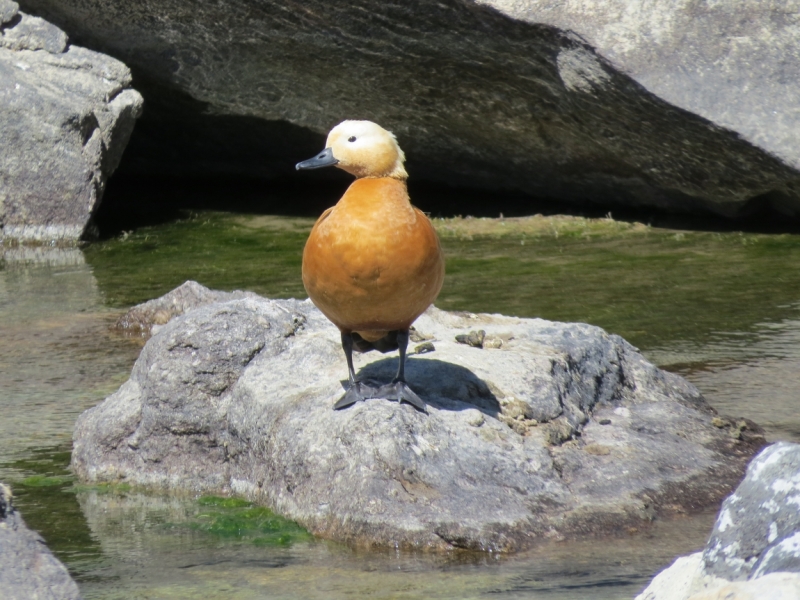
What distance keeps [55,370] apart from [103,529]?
1.94m

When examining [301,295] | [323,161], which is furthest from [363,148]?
[301,295]

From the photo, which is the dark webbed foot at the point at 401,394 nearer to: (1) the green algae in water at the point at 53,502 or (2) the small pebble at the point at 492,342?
(2) the small pebble at the point at 492,342

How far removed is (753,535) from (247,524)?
6.19ft

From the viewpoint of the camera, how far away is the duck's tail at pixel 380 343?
4.11 metres

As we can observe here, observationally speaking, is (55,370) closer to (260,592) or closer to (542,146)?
(260,592)

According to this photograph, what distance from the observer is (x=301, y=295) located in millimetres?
6871

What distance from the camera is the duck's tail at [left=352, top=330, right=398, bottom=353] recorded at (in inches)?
162

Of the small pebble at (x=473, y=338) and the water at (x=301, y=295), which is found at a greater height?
the small pebble at (x=473, y=338)

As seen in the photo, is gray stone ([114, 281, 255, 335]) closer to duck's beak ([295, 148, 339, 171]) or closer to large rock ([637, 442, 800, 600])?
duck's beak ([295, 148, 339, 171])

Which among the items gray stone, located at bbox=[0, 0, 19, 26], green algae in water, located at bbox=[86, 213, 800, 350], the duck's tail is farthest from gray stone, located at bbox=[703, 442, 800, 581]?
gray stone, located at bbox=[0, 0, 19, 26]

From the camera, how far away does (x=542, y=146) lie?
8875 millimetres

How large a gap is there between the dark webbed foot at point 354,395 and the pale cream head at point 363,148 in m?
0.71

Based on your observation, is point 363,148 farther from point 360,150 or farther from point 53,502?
point 53,502

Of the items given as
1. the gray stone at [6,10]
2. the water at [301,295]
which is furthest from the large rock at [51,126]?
the water at [301,295]
